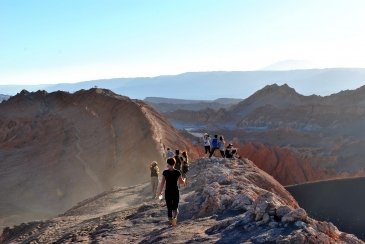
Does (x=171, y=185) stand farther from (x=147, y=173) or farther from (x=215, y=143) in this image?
(x=147, y=173)

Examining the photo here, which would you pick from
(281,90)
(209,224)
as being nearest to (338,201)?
(209,224)

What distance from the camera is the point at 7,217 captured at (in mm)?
28578

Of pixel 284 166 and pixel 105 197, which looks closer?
pixel 105 197

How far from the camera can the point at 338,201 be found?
27812 millimetres

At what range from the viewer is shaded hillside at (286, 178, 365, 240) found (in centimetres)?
2309

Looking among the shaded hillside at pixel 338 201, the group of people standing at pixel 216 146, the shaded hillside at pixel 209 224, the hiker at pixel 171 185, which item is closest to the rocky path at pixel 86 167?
the group of people standing at pixel 216 146

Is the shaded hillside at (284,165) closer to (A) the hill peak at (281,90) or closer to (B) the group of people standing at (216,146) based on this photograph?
(B) the group of people standing at (216,146)

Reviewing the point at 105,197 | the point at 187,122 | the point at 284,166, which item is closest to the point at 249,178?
the point at 105,197

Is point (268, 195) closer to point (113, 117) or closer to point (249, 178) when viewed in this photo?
point (249, 178)

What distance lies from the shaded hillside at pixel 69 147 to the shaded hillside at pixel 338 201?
9798 millimetres

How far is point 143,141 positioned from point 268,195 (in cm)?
2448

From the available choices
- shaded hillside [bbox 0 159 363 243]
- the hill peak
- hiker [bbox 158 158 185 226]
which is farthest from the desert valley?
the hill peak

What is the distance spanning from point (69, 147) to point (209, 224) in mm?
28157

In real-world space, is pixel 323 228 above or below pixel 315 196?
above
